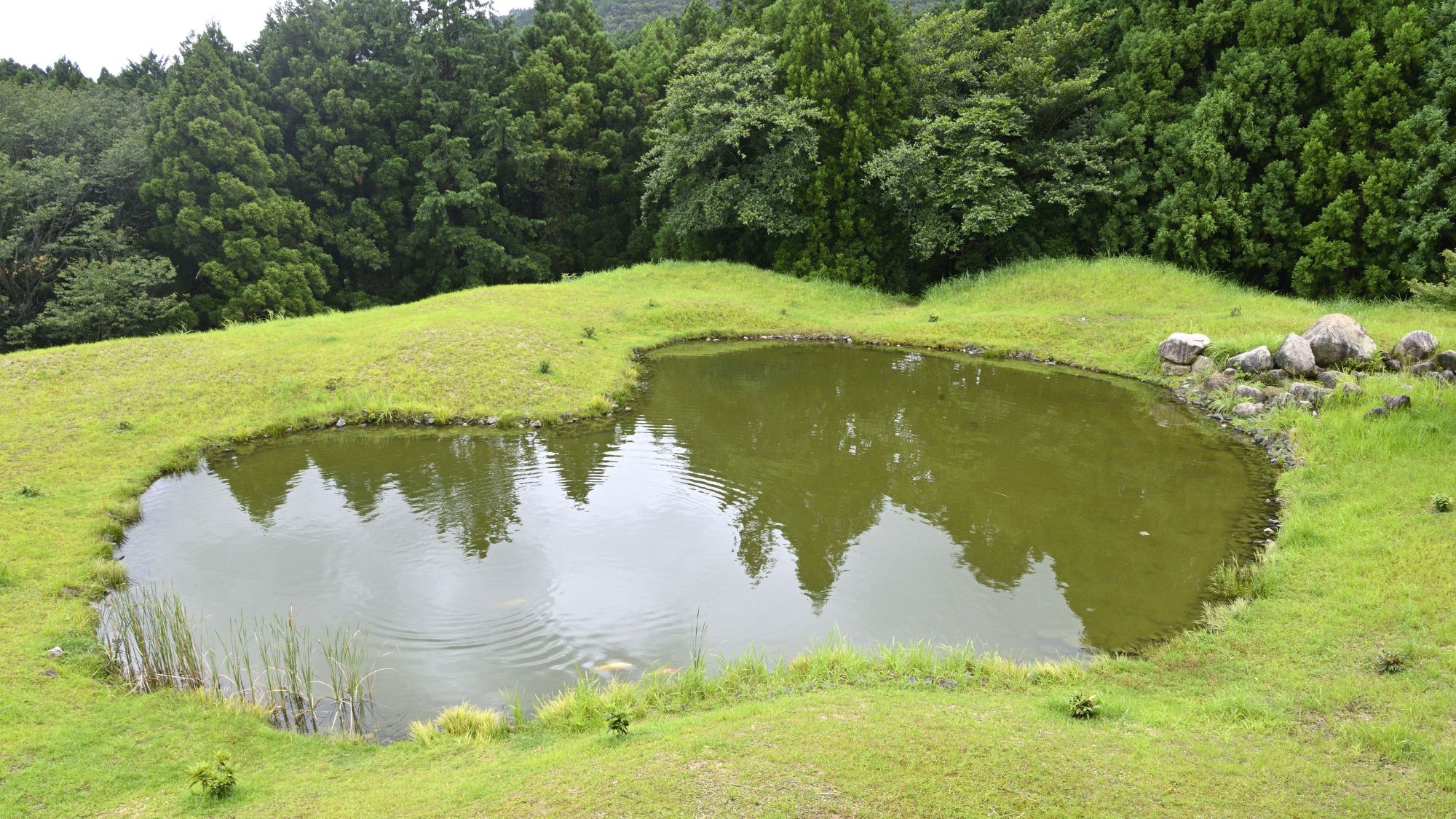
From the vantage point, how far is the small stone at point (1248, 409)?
47.2ft

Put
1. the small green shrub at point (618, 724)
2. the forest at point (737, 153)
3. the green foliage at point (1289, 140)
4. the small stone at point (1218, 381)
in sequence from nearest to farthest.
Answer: the small green shrub at point (618, 724)
the small stone at point (1218, 381)
the green foliage at point (1289, 140)
the forest at point (737, 153)

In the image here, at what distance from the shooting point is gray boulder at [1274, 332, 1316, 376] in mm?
15234

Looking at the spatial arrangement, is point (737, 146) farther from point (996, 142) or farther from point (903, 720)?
point (903, 720)

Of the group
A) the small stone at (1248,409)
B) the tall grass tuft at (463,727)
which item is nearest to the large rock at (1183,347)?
the small stone at (1248,409)

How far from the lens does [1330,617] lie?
25.3 ft

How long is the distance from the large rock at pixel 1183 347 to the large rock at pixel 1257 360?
1500mm

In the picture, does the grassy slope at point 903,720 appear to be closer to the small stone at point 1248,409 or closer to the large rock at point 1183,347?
the small stone at point 1248,409

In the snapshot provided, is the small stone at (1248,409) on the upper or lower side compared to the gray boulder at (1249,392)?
lower

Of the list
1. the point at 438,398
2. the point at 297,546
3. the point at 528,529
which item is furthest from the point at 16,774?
the point at 438,398

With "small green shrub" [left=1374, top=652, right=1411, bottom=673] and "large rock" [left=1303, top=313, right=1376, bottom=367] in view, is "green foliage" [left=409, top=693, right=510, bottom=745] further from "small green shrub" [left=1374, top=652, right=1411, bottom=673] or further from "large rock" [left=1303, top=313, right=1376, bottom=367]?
"large rock" [left=1303, top=313, right=1376, bottom=367]

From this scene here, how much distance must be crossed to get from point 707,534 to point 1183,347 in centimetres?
1347

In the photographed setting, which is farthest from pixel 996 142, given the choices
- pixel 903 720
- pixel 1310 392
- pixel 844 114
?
pixel 903 720

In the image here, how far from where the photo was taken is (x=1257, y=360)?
51.7 feet

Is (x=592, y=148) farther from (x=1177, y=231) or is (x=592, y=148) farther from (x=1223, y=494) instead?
(x=1223, y=494)
